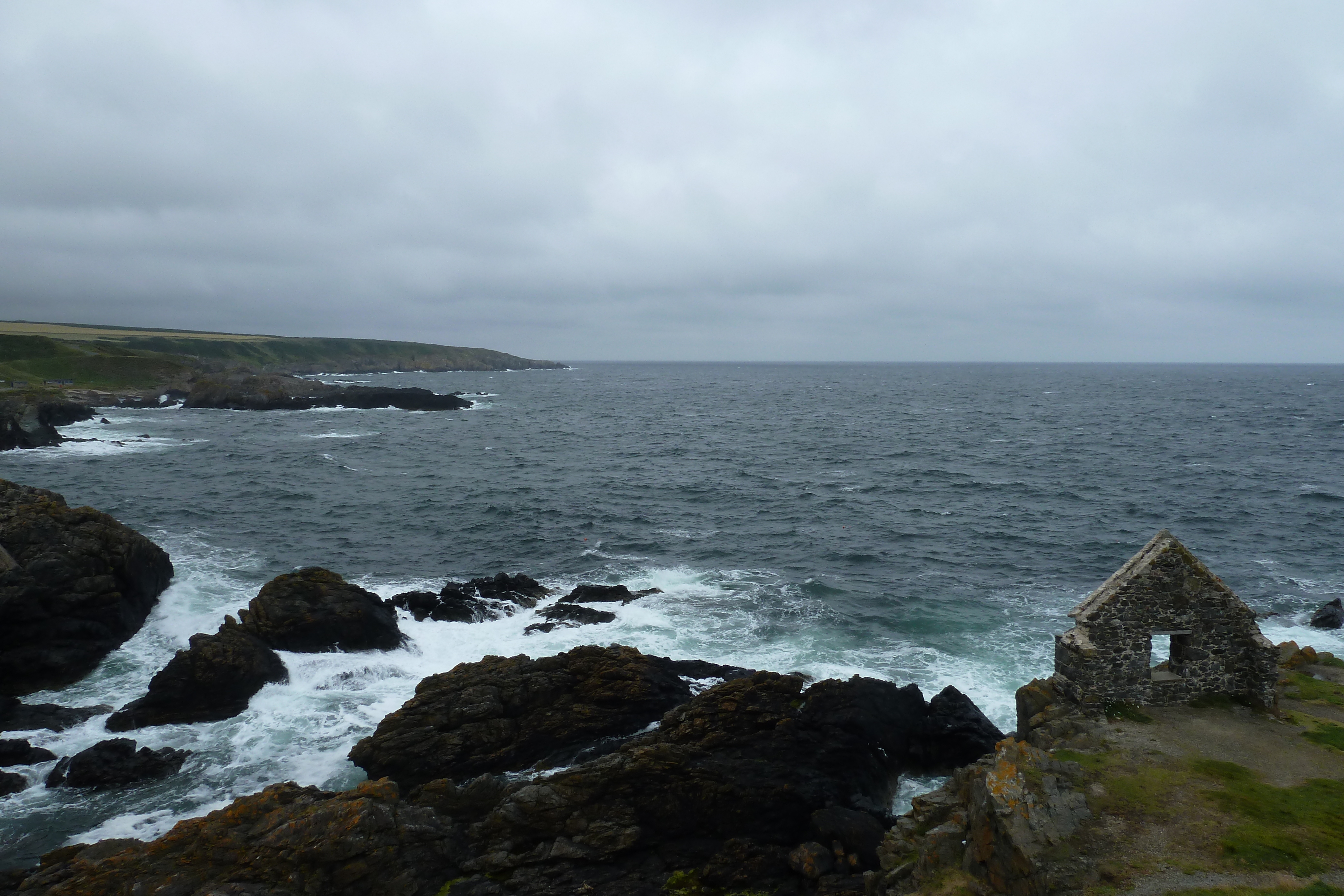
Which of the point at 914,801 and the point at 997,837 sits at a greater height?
the point at 997,837

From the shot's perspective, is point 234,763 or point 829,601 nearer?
point 234,763

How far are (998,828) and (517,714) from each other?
13.4 metres

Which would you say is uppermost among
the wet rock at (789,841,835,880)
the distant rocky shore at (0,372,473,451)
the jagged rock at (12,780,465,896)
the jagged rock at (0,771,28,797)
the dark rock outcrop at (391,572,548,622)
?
the distant rocky shore at (0,372,473,451)

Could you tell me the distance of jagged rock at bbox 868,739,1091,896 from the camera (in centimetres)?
1154

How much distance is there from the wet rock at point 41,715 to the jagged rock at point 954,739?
24849 millimetres

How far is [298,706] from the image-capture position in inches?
936

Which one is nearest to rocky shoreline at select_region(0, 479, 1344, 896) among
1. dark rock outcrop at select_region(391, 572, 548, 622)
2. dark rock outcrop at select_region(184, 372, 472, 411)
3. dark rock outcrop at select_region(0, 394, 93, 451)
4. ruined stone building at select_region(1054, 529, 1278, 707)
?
Result: ruined stone building at select_region(1054, 529, 1278, 707)

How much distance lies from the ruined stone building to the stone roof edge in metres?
0.03

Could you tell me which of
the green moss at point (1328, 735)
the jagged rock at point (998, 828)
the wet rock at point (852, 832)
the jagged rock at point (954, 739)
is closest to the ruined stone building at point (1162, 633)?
the green moss at point (1328, 735)

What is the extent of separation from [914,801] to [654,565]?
24182mm

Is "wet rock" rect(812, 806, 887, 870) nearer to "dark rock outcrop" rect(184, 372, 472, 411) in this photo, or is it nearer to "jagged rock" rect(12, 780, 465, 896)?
Answer: "jagged rock" rect(12, 780, 465, 896)

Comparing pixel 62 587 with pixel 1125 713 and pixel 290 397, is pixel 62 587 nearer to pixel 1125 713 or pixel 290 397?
pixel 1125 713

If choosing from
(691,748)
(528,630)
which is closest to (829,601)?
(528,630)

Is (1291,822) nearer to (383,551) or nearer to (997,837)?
(997,837)
